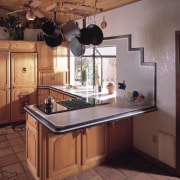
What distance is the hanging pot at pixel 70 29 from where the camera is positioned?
2.41 meters

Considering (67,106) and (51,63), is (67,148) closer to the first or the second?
(67,106)

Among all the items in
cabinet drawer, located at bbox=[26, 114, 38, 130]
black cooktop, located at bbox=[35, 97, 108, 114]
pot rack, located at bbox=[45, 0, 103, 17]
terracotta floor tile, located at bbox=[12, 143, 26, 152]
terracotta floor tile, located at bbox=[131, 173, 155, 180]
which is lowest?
terracotta floor tile, located at bbox=[131, 173, 155, 180]

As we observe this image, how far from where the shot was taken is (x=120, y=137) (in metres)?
3.13

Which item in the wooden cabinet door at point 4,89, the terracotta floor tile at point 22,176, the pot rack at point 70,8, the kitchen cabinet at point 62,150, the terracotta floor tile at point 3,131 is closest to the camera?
the pot rack at point 70,8

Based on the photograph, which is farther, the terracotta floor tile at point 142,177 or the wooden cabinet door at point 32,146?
the terracotta floor tile at point 142,177

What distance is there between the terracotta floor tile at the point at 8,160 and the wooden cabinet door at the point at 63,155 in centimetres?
90

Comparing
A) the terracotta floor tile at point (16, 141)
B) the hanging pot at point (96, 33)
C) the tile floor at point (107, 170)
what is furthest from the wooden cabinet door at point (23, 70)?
the hanging pot at point (96, 33)

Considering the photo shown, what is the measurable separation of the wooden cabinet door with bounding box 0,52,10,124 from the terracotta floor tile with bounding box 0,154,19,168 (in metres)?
1.56

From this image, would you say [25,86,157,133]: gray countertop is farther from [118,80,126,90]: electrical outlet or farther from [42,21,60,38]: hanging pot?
[42,21,60,38]: hanging pot

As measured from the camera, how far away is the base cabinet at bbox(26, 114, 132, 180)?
237 cm

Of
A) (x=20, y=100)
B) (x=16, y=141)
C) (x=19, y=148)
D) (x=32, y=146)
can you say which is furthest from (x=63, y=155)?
(x=20, y=100)

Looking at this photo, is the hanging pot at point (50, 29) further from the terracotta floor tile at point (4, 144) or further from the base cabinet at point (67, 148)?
the terracotta floor tile at point (4, 144)

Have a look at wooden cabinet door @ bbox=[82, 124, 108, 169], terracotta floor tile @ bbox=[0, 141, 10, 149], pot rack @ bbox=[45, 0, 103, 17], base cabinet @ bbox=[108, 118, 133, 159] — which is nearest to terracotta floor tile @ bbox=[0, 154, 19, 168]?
terracotta floor tile @ bbox=[0, 141, 10, 149]

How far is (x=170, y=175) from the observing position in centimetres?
271
